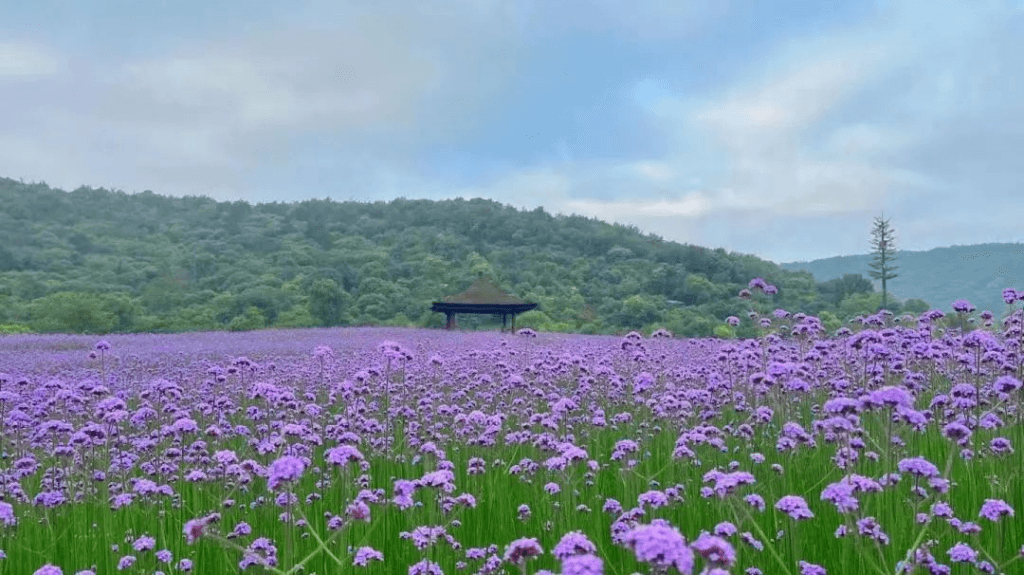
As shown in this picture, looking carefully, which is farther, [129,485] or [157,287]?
[157,287]

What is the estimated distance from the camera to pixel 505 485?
7316mm

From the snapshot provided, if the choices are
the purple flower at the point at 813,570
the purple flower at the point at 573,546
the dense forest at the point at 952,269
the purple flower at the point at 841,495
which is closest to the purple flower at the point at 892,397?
the purple flower at the point at 841,495

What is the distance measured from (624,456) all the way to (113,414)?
464cm

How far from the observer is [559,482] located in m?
7.46

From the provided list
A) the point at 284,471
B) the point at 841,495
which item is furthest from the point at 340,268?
the point at 841,495

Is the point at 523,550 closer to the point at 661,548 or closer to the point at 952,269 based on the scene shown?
the point at 661,548

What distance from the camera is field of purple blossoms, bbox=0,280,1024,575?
489cm

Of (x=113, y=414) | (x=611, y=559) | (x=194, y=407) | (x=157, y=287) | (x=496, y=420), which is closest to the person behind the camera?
(x=611, y=559)

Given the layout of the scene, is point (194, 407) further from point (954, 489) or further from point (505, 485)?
point (954, 489)

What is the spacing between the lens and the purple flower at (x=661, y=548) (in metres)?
2.38

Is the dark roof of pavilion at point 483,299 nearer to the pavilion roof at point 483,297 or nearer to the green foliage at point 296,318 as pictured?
the pavilion roof at point 483,297

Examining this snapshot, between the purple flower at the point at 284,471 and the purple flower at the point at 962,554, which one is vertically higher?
the purple flower at the point at 284,471

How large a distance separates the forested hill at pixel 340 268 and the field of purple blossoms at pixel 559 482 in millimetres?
37028

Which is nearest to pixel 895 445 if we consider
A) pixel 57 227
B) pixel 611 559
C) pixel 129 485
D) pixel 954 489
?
pixel 954 489
